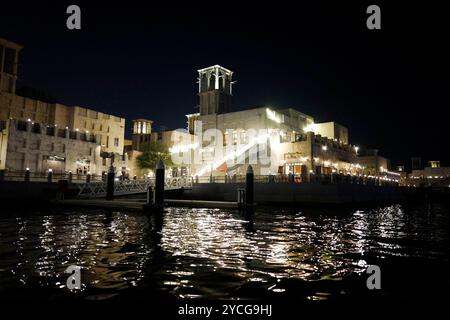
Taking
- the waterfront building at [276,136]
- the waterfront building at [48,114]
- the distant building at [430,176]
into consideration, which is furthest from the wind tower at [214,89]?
the distant building at [430,176]

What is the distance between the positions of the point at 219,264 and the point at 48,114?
5779cm

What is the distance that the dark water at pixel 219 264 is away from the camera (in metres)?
5.37

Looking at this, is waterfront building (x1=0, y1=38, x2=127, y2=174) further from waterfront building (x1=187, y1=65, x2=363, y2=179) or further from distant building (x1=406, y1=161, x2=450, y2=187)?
distant building (x1=406, y1=161, x2=450, y2=187)

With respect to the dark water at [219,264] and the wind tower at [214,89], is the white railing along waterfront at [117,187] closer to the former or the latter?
the wind tower at [214,89]

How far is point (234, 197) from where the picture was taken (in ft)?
116

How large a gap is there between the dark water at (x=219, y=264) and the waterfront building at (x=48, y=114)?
131 feet

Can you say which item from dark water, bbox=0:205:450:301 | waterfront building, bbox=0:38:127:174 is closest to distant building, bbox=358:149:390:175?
waterfront building, bbox=0:38:127:174

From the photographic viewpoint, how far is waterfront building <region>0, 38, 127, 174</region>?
50.4 meters

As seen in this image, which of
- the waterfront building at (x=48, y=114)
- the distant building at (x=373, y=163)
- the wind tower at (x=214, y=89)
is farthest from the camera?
the distant building at (x=373, y=163)

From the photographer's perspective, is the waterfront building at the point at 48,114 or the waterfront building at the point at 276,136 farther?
the waterfront building at the point at 48,114

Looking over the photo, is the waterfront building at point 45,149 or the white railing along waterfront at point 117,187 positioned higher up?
the waterfront building at point 45,149

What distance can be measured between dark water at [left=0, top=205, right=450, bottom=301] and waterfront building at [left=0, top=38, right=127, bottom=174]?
39.9 meters
